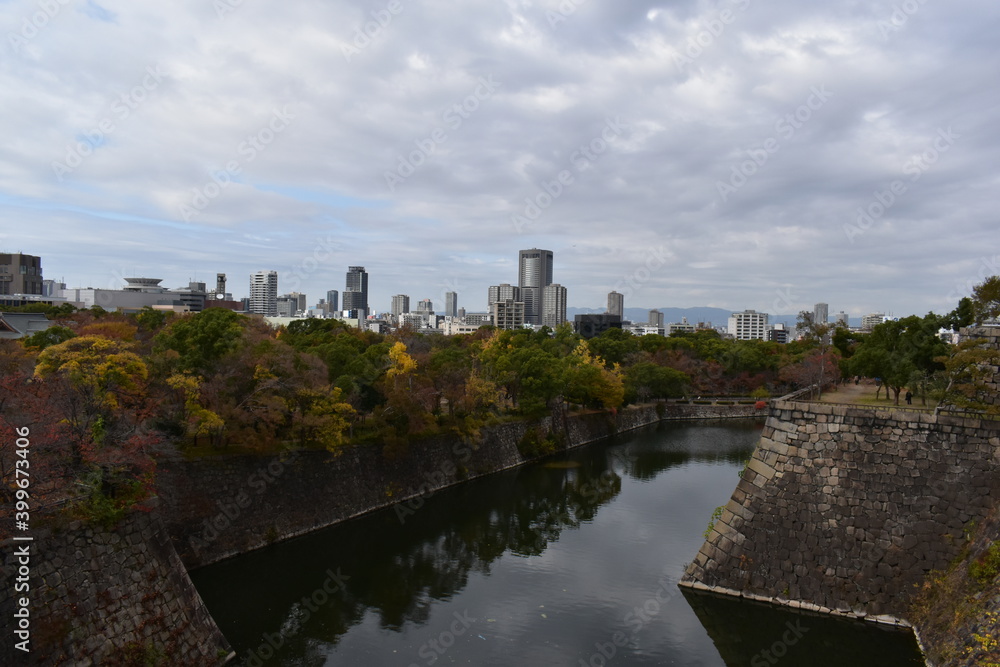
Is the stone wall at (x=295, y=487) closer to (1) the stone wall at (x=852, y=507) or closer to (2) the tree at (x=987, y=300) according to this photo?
(1) the stone wall at (x=852, y=507)

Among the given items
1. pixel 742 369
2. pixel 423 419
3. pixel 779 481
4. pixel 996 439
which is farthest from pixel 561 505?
pixel 742 369

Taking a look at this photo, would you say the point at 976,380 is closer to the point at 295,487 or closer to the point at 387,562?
the point at 387,562

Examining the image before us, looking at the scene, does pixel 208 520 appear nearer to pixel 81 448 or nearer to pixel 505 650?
pixel 81 448

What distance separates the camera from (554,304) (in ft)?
541

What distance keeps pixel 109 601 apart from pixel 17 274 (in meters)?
80.1

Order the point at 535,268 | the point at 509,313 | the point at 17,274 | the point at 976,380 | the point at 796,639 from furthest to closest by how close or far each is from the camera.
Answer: the point at 535,268 → the point at 509,313 → the point at 17,274 → the point at 976,380 → the point at 796,639

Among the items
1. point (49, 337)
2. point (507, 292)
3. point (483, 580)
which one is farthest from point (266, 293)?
point (483, 580)

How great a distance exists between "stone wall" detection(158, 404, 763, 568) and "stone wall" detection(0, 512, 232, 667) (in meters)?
5.30

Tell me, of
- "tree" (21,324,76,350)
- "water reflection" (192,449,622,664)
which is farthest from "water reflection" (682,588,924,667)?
"tree" (21,324,76,350)

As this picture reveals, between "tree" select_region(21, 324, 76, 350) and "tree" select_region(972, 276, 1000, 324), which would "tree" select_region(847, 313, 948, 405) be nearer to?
"tree" select_region(972, 276, 1000, 324)

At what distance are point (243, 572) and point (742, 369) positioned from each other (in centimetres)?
4969

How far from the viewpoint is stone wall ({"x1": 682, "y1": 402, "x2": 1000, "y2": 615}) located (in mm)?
13664

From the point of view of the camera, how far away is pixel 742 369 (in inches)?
2240

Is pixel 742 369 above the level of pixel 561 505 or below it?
above
